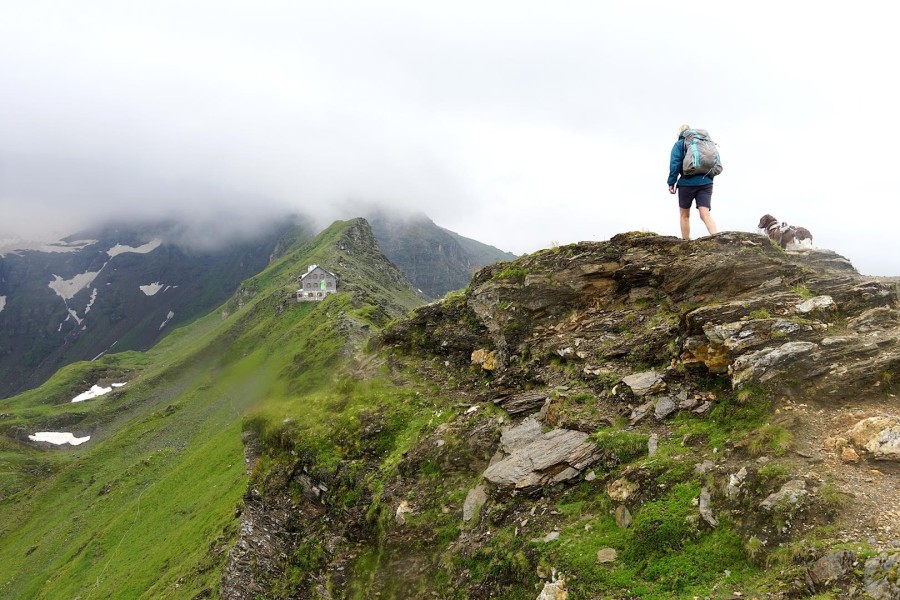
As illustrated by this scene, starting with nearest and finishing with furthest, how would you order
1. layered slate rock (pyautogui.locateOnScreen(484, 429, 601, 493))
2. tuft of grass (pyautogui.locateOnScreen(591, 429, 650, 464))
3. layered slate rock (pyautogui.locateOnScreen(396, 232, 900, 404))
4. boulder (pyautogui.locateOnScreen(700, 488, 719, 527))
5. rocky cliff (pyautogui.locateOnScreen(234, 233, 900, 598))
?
1. rocky cliff (pyautogui.locateOnScreen(234, 233, 900, 598))
2. boulder (pyautogui.locateOnScreen(700, 488, 719, 527))
3. layered slate rock (pyautogui.locateOnScreen(396, 232, 900, 404))
4. tuft of grass (pyautogui.locateOnScreen(591, 429, 650, 464))
5. layered slate rock (pyautogui.locateOnScreen(484, 429, 601, 493))

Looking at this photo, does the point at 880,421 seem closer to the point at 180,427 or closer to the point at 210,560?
the point at 210,560

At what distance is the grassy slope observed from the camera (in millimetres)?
42000

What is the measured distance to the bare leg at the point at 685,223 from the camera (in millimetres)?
19141

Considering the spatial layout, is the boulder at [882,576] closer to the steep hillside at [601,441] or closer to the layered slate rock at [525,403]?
the steep hillside at [601,441]

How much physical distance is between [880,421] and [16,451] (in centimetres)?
22312

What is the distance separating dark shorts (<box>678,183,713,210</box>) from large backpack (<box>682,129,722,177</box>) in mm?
565

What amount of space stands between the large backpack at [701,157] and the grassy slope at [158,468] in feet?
73.1

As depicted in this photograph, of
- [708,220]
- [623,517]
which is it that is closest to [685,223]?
[708,220]

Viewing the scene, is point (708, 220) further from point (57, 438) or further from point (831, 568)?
point (57, 438)

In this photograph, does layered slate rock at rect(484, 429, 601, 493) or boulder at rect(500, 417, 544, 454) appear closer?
layered slate rock at rect(484, 429, 601, 493)

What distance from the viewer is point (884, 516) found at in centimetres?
917

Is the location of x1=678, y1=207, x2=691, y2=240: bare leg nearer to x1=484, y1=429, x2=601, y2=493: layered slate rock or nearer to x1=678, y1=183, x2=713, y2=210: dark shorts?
x1=678, y1=183, x2=713, y2=210: dark shorts

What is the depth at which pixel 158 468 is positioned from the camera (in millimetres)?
101312

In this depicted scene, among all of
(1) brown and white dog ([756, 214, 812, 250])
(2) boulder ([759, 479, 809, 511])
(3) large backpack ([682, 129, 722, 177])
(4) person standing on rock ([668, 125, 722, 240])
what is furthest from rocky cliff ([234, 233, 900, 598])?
(3) large backpack ([682, 129, 722, 177])
